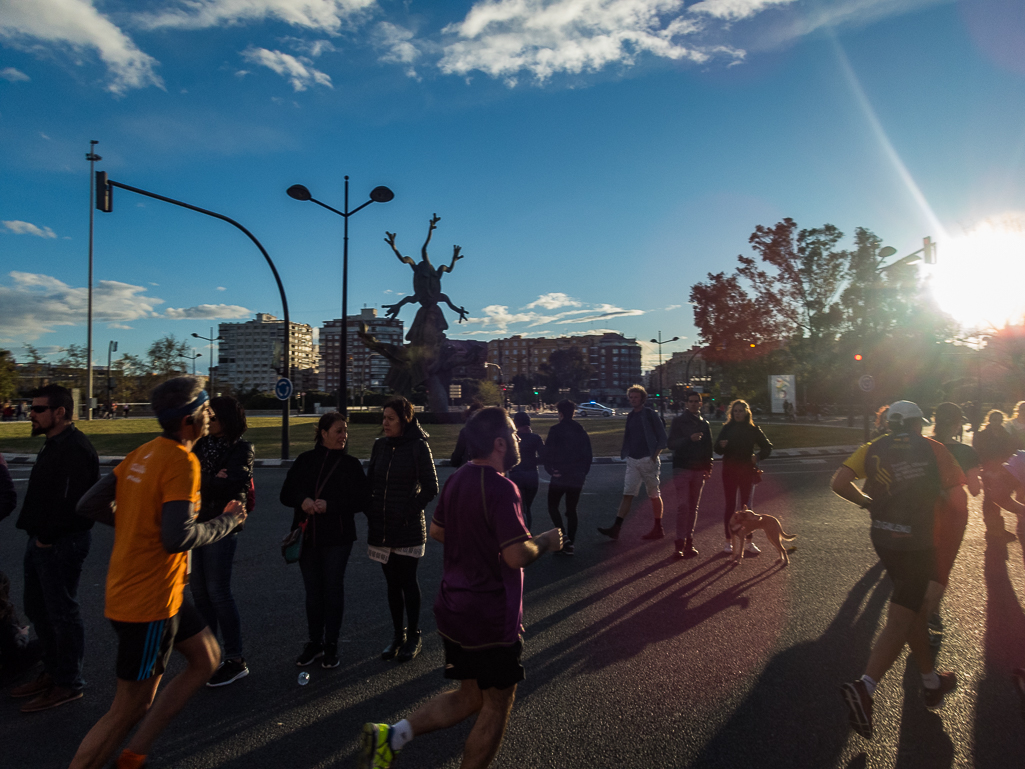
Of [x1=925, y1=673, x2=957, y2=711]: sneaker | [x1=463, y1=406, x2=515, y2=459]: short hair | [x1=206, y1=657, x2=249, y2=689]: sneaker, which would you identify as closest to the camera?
[x1=463, y1=406, x2=515, y2=459]: short hair

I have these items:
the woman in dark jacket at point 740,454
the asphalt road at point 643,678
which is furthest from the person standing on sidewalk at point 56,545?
the woman in dark jacket at point 740,454

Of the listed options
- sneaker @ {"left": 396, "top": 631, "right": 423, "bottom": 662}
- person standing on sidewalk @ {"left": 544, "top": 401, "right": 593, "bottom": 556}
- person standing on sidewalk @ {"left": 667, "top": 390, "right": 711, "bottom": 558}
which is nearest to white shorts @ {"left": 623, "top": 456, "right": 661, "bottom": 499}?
person standing on sidewalk @ {"left": 667, "top": 390, "right": 711, "bottom": 558}

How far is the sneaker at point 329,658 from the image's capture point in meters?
3.78

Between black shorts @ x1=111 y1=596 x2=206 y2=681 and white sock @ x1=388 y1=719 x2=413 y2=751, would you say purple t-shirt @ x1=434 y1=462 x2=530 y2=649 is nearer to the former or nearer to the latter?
white sock @ x1=388 y1=719 x2=413 y2=751

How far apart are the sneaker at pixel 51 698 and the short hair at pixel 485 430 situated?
288cm

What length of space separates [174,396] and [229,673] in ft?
6.67

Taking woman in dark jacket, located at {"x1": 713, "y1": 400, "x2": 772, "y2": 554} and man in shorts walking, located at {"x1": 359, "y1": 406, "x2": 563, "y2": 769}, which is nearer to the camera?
man in shorts walking, located at {"x1": 359, "y1": 406, "x2": 563, "y2": 769}

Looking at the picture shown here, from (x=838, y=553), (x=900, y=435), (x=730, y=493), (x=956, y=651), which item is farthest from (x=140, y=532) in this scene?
(x=838, y=553)

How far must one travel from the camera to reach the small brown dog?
609cm

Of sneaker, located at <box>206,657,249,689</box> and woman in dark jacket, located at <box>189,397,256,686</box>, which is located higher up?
woman in dark jacket, located at <box>189,397,256,686</box>

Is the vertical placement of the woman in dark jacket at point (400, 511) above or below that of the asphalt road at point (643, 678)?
above

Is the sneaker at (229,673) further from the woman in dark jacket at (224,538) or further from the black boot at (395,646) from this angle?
the black boot at (395,646)

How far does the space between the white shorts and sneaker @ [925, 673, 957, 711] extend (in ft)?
12.5

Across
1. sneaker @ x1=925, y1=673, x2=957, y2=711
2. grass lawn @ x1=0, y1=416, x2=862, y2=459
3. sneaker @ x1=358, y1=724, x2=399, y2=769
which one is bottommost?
grass lawn @ x1=0, y1=416, x2=862, y2=459
